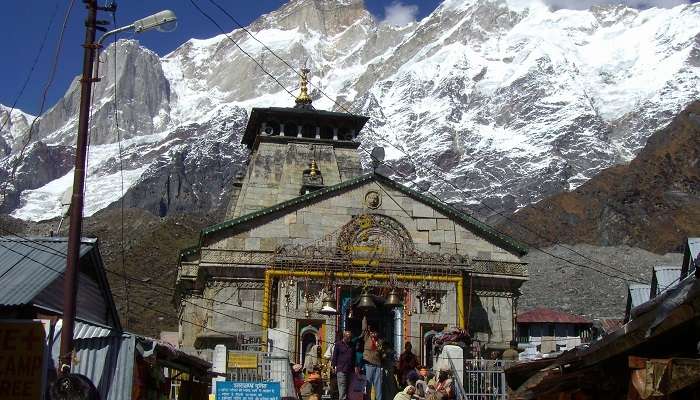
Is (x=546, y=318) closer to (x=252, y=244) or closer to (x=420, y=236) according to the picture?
(x=420, y=236)

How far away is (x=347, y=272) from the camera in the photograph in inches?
1464

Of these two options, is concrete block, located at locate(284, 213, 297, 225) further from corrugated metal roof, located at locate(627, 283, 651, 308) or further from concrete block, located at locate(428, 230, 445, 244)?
corrugated metal roof, located at locate(627, 283, 651, 308)

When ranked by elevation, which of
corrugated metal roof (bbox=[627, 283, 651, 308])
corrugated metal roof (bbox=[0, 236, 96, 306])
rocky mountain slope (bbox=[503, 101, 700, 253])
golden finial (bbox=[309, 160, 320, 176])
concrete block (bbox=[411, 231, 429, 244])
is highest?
rocky mountain slope (bbox=[503, 101, 700, 253])

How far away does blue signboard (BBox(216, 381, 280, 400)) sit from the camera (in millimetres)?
21953

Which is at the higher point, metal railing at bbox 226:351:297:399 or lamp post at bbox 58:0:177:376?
lamp post at bbox 58:0:177:376

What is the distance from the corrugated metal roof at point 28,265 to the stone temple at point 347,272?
13.4 meters

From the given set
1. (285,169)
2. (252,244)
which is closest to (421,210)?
(252,244)

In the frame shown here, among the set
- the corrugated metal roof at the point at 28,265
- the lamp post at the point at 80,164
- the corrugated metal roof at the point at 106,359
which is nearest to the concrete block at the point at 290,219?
the corrugated metal roof at the point at 28,265

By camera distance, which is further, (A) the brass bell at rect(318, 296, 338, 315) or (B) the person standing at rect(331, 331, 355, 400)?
(A) the brass bell at rect(318, 296, 338, 315)

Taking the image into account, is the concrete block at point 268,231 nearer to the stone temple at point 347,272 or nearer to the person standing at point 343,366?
the stone temple at point 347,272

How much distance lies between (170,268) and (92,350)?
8097 cm

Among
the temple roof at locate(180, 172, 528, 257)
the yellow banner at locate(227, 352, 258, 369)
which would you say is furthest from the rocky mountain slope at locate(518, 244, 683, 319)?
the yellow banner at locate(227, 352, 258, 369)

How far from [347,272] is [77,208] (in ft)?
65.3

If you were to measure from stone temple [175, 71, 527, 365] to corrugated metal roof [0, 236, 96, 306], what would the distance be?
1338 centimetres
